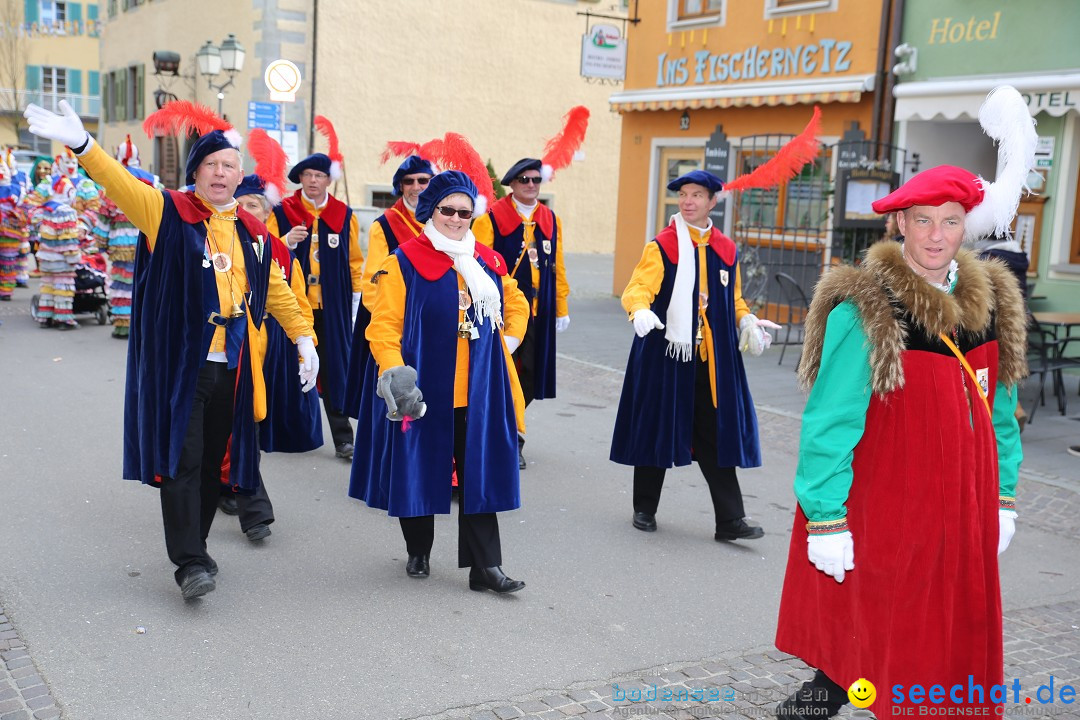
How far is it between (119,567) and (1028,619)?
13.3 feet

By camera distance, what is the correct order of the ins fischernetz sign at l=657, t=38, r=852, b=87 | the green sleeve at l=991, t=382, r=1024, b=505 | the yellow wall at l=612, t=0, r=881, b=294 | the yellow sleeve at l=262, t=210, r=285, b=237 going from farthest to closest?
the ins fischernetz sign at l=657, t=38, r=852, b=87 → the yellow wall at l=612, t=0, r=881, b=294 → the yellow sleeve at l=262, t=210, r=285, b=237 → the green sleeve at l=991, t=382, r=1024, b=505

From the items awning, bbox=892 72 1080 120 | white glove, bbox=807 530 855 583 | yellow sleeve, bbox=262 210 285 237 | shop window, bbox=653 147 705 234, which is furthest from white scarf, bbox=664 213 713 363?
shop window, bbox=653 147 705 234

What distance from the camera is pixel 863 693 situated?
115 inches

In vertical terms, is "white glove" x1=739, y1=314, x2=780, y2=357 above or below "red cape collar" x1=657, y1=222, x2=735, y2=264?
below

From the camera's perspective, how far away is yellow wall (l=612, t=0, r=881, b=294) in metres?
12.9

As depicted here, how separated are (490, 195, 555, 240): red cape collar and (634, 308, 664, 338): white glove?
1.89 meters

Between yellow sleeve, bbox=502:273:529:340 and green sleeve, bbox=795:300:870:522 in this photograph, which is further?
yellow sleeve, bbox=502:273:529:340

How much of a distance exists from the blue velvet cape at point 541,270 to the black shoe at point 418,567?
2.33m

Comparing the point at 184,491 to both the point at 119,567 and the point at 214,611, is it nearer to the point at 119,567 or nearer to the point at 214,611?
the point at 214,611

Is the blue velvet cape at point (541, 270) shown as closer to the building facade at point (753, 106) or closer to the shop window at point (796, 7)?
the building facade at point (753, 106)

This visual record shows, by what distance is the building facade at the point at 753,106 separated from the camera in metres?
12.9

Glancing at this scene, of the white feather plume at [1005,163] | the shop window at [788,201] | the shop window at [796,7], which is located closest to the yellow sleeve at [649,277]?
the white feather plume at [1005,163]

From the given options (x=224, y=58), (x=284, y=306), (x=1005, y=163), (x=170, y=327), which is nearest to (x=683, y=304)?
(x=284, y=306)

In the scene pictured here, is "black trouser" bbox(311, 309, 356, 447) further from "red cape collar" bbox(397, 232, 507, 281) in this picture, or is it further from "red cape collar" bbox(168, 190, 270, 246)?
"red cape collar" bbox(397, 232, 507, 281)
